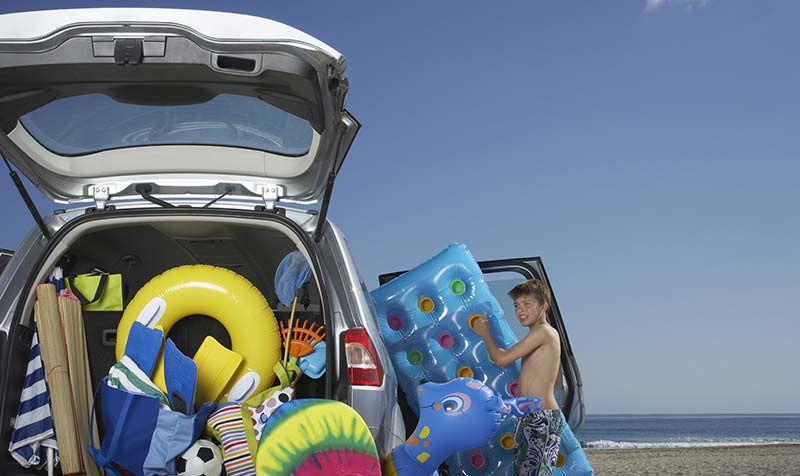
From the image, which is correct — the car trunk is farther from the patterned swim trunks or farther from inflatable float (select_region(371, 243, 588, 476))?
the patterned swim trunks

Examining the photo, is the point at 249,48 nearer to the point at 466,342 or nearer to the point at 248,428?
the point at 248,428

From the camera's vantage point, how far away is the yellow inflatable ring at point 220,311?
3438mm

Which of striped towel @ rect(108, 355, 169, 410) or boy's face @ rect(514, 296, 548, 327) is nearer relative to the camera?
Answer: striped towel @ rect(108, 355, 169, 410)

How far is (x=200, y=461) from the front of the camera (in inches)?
122

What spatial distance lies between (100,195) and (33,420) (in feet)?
3.24

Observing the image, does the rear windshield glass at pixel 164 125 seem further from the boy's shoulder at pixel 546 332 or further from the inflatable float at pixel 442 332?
the boy's shoulder at pixel 546 332

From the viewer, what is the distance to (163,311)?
11.4 ft

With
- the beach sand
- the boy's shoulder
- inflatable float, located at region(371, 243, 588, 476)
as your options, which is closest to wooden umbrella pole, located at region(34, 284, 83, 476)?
inflatable float, located at region(371, 243, 588, 476)

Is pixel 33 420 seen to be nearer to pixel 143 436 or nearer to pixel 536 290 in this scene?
pixel 143 436

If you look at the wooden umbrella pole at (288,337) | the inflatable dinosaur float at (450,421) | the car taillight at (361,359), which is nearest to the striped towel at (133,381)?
the wooden umbrella pole at (288,337)

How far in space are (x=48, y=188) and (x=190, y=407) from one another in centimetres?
→ 128

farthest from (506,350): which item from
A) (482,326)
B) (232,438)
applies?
(232,438)

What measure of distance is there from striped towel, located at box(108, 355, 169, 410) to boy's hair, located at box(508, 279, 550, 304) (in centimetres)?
206

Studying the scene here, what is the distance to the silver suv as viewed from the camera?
281cm
